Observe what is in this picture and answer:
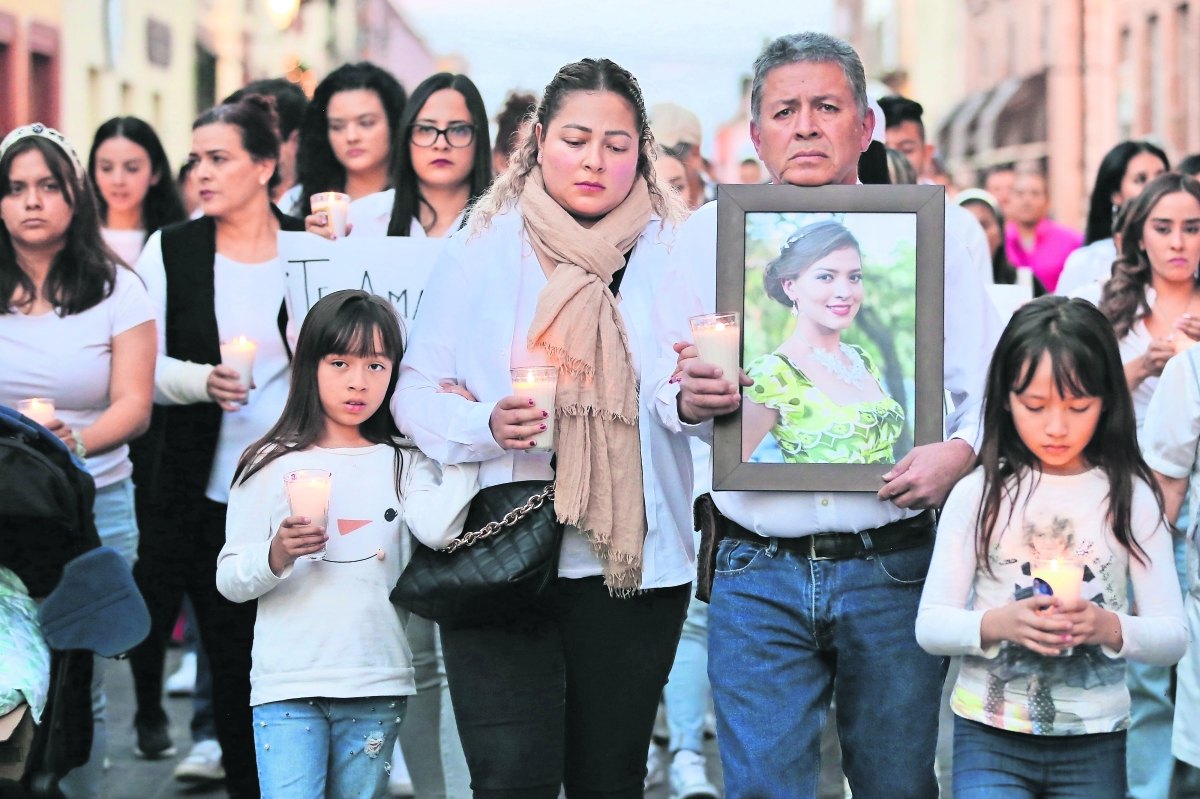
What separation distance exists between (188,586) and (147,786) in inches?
41.4

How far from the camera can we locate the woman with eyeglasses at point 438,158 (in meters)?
5.89

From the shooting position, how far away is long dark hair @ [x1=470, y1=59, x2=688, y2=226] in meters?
4.32

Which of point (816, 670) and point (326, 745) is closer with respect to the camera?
point (816, 670)

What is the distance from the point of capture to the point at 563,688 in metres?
4.28

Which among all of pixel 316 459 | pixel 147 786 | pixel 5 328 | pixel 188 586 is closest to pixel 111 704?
pixel 147 786

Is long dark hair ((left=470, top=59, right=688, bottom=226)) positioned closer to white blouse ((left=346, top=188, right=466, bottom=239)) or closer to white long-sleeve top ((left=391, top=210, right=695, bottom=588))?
white long-sleeve top ((left=391, top=210, right=695, bottom=588))

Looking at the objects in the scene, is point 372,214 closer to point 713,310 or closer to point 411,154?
point 411,154

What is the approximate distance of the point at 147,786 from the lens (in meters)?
6.69

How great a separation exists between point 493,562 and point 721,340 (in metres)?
0.81

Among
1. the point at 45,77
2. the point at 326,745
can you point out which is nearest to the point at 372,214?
the point at 326,745

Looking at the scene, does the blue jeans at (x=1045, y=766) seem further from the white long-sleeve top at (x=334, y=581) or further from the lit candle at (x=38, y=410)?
the lit candle at (x=38, y=410)

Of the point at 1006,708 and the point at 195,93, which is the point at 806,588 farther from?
the point at 195,93

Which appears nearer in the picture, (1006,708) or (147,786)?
(1006,708)

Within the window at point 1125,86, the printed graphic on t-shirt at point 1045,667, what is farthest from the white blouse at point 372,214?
the window at point 1125,86
